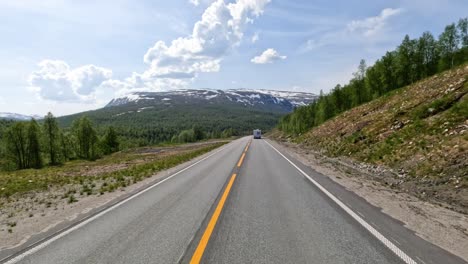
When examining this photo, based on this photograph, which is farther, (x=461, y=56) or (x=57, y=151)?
(x=57, y=151)

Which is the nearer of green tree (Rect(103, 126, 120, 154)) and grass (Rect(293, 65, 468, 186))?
grass (Rect(293, 65, 468, 186))

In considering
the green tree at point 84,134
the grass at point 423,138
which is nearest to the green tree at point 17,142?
the green tree at point 84,134

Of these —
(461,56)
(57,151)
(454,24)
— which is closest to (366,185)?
(461,56)

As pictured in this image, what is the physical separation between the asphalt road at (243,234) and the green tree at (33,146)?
60342 mm

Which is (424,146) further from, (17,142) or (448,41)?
(17,142)

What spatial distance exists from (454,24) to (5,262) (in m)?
72.2

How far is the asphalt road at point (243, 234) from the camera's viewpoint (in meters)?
4.72

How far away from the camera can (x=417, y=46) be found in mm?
55469

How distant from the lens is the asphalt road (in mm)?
4723

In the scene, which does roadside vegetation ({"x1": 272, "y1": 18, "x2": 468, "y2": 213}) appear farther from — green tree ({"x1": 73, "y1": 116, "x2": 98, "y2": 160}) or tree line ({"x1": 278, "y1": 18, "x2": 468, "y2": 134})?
green tree ({"x1": 73, "y1": 116, "x2": 98, "y2": 160})

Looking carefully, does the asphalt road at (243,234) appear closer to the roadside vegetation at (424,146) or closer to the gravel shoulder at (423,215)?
the gravel shoulder at (423,215)

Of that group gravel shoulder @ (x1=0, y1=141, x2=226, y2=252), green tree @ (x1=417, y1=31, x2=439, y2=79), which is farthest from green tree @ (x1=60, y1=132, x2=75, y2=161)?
green tree @ (x1=417, y1=31, x2=439, y2=79)

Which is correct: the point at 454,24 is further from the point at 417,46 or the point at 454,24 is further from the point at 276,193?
the point at 276,193

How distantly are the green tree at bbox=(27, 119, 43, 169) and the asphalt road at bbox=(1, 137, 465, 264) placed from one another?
198 feet
